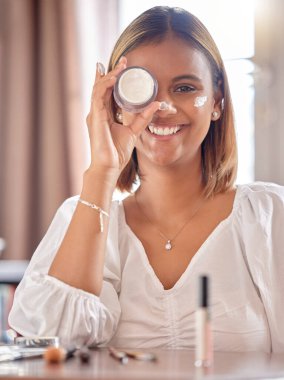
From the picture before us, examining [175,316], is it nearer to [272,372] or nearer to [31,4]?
[272,372]

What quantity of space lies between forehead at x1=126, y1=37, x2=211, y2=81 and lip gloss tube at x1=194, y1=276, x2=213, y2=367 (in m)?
0.63

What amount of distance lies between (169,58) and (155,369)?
2.42 ft

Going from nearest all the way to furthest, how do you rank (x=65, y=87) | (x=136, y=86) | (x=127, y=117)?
1. (x=136, y=86)
2. (x=127, y=117)
3. (x=65, y=87)

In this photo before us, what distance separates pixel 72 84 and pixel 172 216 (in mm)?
1734

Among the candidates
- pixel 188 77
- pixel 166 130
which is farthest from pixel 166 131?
pixel 188 77

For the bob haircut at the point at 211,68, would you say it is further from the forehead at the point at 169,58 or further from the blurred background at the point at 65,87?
the blurred background at the point at 65,87

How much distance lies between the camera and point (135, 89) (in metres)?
1.62

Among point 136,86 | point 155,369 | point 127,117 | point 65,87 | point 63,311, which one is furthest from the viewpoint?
point 65,87

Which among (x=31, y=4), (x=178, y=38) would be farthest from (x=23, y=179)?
(x=178, y=38)

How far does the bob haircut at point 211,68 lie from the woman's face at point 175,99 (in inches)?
0.9

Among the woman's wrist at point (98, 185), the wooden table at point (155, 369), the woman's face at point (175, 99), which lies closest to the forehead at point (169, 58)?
the woman's face at point (175, 99)

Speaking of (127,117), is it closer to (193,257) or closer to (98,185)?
(98,185)

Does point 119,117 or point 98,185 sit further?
point 119,117

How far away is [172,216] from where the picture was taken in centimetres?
176
